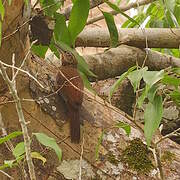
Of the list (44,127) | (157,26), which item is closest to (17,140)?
(44,127)

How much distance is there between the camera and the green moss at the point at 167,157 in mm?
1721

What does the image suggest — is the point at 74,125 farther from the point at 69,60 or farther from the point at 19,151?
the point at 19,151

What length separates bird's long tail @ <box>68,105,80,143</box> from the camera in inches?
65.1

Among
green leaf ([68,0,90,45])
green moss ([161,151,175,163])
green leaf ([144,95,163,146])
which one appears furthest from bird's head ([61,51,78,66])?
green leaf ([144,95,163,146])

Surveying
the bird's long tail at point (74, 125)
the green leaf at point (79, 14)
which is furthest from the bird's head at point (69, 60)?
the green leaf at point (79, 14)

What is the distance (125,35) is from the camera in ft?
7.89

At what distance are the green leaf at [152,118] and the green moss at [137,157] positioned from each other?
0.56 meters

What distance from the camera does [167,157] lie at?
5.69 feet

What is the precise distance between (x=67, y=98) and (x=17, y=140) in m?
0.25

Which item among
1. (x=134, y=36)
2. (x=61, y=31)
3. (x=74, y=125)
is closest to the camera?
(x=61, y=31)

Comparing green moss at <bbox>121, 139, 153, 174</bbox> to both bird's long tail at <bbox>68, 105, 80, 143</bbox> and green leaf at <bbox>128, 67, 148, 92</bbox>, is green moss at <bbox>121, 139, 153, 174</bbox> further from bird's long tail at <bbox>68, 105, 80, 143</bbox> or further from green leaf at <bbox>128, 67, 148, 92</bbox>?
green leaf at <bbox>128, 67, 148, 92</bbox>

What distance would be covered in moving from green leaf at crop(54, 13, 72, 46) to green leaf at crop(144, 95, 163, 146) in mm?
489

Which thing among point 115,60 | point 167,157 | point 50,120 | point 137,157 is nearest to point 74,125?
point 50,120

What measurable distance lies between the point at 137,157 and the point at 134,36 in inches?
34.6
